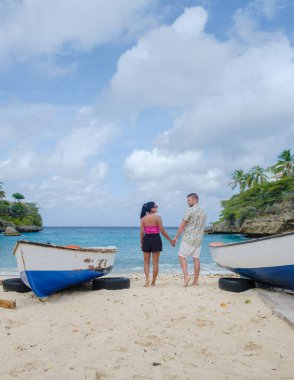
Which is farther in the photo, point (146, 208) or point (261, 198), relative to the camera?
point (261, 198)

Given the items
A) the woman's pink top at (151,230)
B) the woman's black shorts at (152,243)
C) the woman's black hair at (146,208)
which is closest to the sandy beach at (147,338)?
the woman's black shorts at (152,243)

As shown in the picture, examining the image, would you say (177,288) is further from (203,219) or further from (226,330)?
(226,330)

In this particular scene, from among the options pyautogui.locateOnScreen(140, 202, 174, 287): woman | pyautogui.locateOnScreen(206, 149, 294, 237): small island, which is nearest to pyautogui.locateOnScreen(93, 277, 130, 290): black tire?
pyautogui.locateOnScreen(140, 202, 174, 287): woman

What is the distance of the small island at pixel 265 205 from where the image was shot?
47.3 meters

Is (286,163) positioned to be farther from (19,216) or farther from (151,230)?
(19,216)

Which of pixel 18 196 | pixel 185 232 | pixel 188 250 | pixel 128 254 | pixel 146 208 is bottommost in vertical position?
pixel 128 254

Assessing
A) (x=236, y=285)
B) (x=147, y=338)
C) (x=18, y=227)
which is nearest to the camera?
(x=147, y=338)

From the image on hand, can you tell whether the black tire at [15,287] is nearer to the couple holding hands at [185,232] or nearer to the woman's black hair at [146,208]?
the couple holding hands at [185,232]

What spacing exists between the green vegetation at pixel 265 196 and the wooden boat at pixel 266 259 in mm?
41496

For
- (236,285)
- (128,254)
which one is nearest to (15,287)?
(236,285)

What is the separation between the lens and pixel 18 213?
8588 cm

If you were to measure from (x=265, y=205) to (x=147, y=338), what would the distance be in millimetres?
51452

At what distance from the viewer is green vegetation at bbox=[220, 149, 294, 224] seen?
48438 millimetres

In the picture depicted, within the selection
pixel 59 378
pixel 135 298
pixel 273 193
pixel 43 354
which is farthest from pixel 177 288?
pixel 273 193
